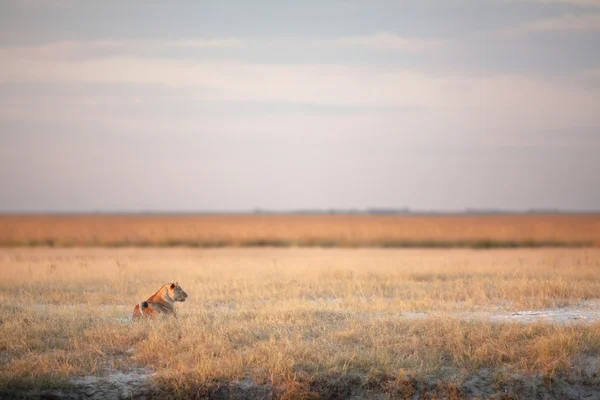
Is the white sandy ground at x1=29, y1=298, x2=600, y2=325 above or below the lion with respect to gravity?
below

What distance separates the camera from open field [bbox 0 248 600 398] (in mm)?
9031

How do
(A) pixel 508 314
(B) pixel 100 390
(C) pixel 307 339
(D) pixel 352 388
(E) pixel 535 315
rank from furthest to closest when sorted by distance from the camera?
(A) pixel 508 314, (E) pixel 535 315, (C) pixel 307 339, (D) pixel 352 388, (B) pixel 100 390

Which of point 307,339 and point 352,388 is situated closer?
point 352,388

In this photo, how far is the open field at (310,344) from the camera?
29.6 feet

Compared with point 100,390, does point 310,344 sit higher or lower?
higher

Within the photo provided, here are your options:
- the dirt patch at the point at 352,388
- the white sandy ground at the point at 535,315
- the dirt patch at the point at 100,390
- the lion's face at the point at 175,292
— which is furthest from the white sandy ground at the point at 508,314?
the dirt patch at the point at 100,390

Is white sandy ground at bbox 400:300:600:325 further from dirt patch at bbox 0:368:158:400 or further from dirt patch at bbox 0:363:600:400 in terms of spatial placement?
dirt patch at bbox 0:368:158:400

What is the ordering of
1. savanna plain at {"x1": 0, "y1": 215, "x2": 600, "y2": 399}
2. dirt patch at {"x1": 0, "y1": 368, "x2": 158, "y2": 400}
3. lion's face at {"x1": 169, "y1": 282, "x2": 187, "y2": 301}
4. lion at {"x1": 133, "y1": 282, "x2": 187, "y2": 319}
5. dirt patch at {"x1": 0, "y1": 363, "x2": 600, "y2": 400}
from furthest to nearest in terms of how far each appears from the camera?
lion's face at {"x1": 169, "y1": 282, "x2": 187, "y2": 301} → lion at {"x1": 133, "y1": 282, "x2": 187, "y2": 319} → savanna plain at {"x1": 0, "y1": 215, "x2": 600, "y2": 399} → dirt patch at {"x1": 0, "y1": 363, "x2": 600, "y2": 400} → dirt patch at {"x1": 0, "y1": 368, "x2": 158, "y2": 400}

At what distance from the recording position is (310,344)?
1011 centimetres

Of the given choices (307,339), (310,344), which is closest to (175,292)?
(307,339)

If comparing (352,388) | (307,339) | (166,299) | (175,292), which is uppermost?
(175,292)

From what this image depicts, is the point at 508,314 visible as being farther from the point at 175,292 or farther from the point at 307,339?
the point at 175,292

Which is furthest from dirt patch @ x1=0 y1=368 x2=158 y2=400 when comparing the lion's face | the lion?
the lion's face

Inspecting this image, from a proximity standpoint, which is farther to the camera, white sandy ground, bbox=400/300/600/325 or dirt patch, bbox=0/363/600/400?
white sandy ground, bbox=400/300/600/325
